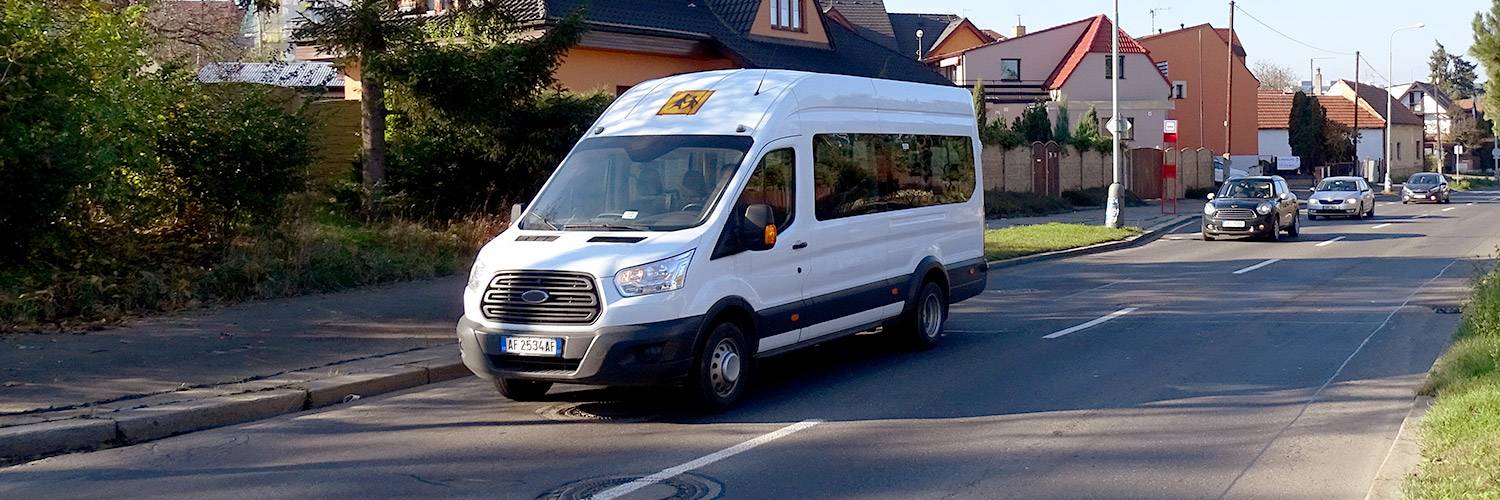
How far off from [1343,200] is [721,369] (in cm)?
3406

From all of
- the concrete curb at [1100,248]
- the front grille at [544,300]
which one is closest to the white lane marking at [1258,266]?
the concrete curb at [1100,248]

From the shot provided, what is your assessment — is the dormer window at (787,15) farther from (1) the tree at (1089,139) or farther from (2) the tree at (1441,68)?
(2) the tree at (1441,68)

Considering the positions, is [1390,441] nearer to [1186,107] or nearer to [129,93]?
[129,93]

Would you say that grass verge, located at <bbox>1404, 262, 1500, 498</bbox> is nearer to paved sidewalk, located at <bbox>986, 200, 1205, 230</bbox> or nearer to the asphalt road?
the asphalt road

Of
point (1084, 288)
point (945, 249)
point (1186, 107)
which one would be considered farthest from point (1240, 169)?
point (945, 249)

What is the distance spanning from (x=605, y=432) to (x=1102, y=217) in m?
30.2

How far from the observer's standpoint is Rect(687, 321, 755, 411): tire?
9.33 metres

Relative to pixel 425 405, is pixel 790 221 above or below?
above

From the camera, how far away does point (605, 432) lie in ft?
29.7

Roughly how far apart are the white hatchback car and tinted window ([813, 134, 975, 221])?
1146 inches

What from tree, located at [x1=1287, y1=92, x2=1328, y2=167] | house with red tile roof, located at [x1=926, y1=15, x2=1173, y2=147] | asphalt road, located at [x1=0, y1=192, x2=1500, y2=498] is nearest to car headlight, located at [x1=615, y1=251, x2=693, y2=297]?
asphalt road, located at [x1=0, y1=192, x2=1500, y2=498]

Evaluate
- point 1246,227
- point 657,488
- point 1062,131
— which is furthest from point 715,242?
point 1062,131

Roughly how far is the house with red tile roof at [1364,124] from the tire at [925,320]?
72425mm

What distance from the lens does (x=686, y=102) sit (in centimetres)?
1069
